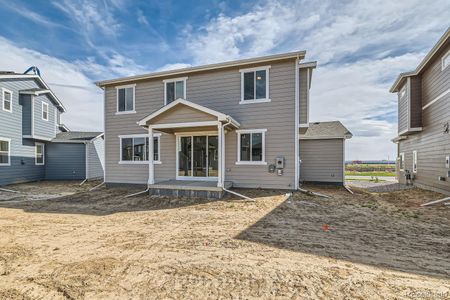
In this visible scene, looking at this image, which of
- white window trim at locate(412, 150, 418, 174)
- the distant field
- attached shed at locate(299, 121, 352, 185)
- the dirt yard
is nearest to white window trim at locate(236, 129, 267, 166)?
the dirt yard

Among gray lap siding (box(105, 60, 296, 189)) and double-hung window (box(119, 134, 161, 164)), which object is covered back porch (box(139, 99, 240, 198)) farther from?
double-hung window (box(119, 134, 161, 164))

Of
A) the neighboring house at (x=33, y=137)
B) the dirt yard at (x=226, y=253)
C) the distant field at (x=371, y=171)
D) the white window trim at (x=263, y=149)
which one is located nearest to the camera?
the dirt yard at (x=226, y=253)

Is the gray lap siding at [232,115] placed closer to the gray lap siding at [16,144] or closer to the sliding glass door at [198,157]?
the sliding glass door at [198,157]

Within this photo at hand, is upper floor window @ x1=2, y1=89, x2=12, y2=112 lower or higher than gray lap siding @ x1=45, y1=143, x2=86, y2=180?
higher

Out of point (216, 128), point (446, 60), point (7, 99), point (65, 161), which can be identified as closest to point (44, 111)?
point (7, 99)

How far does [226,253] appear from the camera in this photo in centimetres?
367

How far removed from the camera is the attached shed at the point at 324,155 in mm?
12258

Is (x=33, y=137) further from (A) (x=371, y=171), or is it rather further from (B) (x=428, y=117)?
(A) (x=371, y=171)

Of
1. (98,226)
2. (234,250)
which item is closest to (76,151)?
(98,226)

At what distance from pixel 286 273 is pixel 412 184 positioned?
46.4 feet

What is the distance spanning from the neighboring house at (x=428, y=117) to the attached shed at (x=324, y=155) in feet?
11.1

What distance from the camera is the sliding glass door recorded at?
10.6 metres

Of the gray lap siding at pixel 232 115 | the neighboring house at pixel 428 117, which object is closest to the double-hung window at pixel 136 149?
the gray lap siding at pixel 232 115

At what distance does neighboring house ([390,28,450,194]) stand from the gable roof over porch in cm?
880
